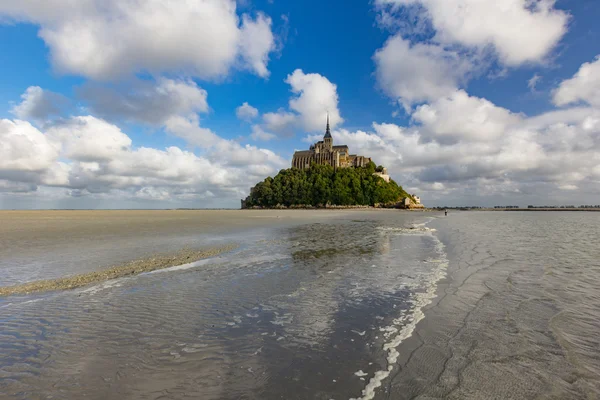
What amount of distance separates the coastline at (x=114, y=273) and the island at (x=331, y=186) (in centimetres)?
15364

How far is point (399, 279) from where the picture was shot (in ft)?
35.3

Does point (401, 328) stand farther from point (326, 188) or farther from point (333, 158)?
point (333, 158)

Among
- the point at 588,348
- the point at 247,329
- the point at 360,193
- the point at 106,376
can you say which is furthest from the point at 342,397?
the point at 360,193

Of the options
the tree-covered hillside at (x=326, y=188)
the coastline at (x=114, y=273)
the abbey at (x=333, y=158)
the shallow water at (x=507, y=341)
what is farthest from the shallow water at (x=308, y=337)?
the abbey at (x=333, y=158)

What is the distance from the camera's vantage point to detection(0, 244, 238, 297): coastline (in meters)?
9.41

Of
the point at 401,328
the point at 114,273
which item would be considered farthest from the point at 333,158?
the point at 401,328

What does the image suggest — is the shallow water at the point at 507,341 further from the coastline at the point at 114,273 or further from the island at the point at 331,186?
the island at the point at 331,186

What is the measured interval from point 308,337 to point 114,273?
901cm

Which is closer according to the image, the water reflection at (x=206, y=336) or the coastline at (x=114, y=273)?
the water reflection at (x=206, y=336)

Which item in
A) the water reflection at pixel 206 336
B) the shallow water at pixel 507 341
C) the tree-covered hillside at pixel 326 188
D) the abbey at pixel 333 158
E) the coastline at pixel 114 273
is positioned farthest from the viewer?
the abbey at pixel 333 158

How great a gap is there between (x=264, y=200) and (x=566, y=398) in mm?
184743

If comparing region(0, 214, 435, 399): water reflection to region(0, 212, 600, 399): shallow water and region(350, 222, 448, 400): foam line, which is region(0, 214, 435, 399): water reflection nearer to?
region(0, 212, 600, 399): shallow water

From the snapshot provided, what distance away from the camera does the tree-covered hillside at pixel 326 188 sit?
6590 inches

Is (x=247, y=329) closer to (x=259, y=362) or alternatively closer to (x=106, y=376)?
(x=259, y=362)
